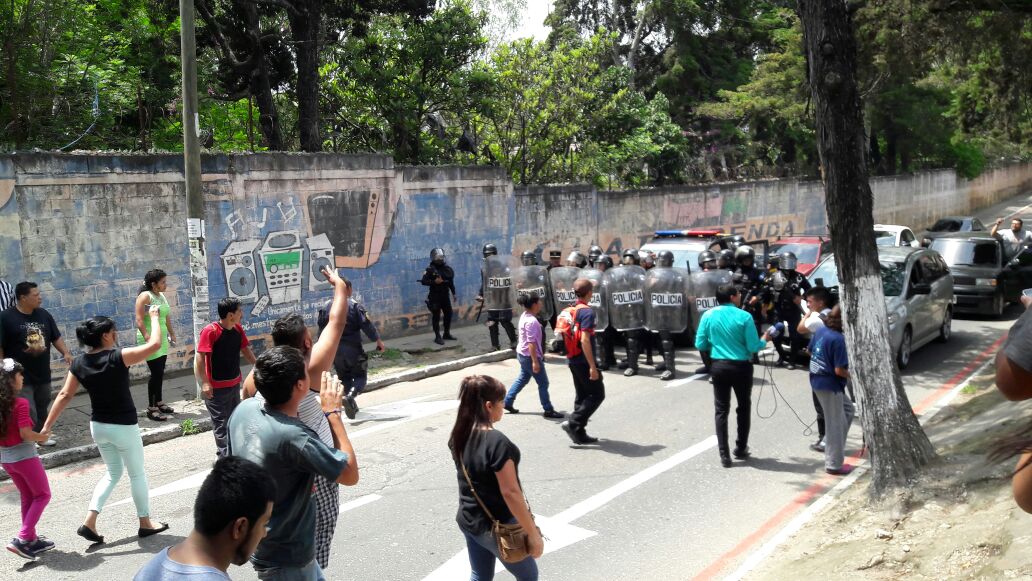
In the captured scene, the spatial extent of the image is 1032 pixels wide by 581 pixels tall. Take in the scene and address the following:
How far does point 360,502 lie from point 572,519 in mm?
1829

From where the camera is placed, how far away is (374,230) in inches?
610

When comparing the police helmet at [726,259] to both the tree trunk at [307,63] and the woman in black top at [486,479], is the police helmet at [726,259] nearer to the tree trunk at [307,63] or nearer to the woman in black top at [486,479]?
the tree trunk at [307,63]

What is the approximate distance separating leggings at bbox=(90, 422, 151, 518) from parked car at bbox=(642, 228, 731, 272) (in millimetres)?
10011

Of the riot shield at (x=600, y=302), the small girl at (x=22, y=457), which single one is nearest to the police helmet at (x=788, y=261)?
the riot shield at (x=600, y=302)

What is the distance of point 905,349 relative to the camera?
12.4 metres

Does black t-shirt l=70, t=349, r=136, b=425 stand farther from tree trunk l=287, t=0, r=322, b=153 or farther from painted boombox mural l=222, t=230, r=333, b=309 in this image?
tree trunk l=287, t=0, r=322, b=153

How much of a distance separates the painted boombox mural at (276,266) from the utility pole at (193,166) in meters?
1.78

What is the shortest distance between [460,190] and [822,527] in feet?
38.4

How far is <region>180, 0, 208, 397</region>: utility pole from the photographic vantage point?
10828mm

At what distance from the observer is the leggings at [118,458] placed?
21.6 ft

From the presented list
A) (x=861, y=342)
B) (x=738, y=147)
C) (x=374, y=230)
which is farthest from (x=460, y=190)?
(x=738, y=147)

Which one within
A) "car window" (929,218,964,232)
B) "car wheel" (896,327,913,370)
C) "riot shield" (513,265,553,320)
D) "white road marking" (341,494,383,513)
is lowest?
A: "white road marking" (341,494,383,513)

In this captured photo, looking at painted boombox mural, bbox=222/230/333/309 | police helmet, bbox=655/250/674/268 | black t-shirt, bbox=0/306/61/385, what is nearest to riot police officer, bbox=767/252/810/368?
police helmet, bbox=655/250/674/268

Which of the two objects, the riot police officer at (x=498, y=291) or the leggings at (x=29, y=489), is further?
the riot police officer at (x=498, y=291)
